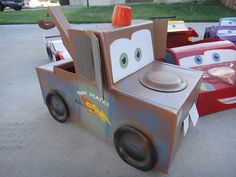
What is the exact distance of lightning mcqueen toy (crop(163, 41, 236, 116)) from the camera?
99 centimetres

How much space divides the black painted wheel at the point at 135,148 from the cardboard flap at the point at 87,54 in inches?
7.1

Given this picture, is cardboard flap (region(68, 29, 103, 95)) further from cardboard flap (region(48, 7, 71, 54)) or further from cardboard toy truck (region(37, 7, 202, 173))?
cardboard flap (region(48, 7, 71, 54))

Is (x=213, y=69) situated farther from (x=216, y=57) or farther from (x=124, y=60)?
(x=124, y=60)

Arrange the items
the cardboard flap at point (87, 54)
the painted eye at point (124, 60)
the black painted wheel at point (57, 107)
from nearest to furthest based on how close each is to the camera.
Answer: the cardboard flap at point (87, 54) → the painted eye at point (124, 60) → the black painted wheel at point (57, 107)

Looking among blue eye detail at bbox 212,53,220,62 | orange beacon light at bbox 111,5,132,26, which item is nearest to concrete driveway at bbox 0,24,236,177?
blue eye detail at bbox 212,53,220,62

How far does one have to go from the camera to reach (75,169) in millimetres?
761

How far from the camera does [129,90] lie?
26.3 inches

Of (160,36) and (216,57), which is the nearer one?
(160,36)

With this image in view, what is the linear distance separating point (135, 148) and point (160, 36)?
0.51 meters

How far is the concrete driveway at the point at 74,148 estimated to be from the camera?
0.75m

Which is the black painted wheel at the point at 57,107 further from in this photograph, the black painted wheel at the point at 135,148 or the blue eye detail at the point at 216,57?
the blue eye detail at the point at 216,57

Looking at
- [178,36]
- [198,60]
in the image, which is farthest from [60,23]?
[178,36]

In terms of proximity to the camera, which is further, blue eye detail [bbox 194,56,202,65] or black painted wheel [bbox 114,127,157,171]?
blue eye detail [bbox 194,56,202,65]

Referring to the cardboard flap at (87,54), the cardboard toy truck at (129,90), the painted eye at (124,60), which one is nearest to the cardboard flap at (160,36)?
the cardboard toy truck at (129,90)
